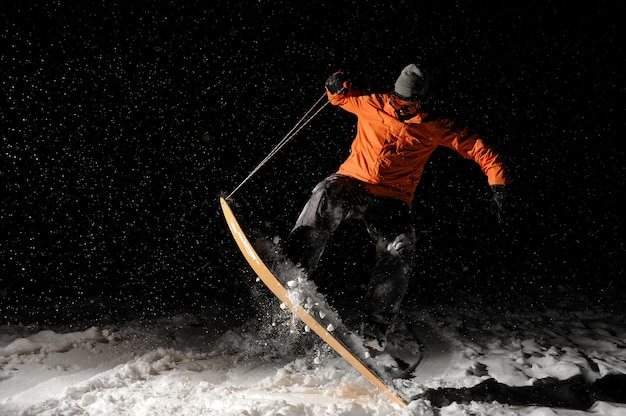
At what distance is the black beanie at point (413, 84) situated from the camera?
270 cm

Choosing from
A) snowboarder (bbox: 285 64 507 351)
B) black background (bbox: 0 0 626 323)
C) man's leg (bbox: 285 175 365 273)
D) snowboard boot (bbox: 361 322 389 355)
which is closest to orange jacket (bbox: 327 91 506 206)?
snowboarder (bbox: 285 64 507 351)

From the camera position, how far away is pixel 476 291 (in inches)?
235

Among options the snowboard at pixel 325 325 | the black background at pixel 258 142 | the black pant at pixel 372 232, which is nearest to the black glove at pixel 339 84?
the black pant at pixel 372 232

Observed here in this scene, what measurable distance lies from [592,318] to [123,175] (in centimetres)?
639

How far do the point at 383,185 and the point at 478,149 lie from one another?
70cm

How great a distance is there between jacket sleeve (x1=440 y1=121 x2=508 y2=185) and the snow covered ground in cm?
140

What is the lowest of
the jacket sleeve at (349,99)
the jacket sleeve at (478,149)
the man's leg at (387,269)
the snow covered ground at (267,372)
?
the snow covered ground at (267,372)

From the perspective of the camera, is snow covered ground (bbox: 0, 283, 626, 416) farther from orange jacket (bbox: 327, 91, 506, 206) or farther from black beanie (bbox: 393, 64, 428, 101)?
black beanie (bbox: 393, 64, 428, 101)

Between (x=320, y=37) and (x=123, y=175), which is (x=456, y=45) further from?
(x=123, y=175)

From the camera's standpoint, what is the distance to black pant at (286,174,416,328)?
9.06ft

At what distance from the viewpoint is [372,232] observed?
3.00m

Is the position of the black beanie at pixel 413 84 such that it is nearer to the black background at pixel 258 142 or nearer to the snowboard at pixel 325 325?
the snowboard at pixel 325 325

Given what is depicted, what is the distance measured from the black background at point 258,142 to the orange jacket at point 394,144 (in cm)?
266

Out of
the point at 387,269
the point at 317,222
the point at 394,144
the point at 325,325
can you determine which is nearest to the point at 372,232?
the point at 387,269
